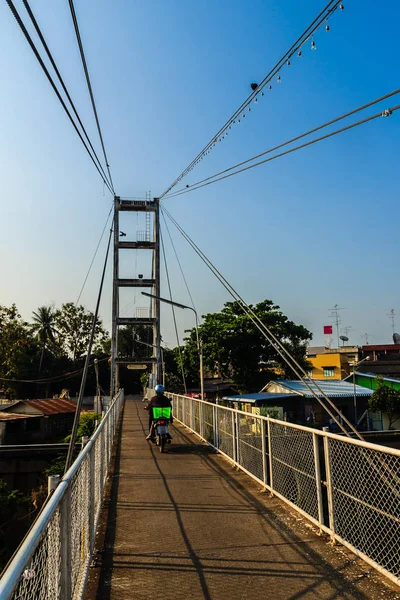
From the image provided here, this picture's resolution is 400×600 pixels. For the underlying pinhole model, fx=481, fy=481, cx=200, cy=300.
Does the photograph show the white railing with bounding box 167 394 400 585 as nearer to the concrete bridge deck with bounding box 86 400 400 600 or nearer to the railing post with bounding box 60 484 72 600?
the concrete bridge deck with bounding box 86 400 400 600

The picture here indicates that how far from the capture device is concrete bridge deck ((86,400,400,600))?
3.85m

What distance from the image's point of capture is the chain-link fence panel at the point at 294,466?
555 cm

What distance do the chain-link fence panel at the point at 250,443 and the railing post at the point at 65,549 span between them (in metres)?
4.56

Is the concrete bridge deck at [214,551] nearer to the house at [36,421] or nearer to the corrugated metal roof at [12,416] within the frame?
the corrugated metal roof at [12,416]

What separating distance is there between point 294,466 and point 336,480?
124 centimetres

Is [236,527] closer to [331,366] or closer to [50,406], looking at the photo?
[50,406]

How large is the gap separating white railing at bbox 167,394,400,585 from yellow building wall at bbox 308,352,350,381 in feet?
136

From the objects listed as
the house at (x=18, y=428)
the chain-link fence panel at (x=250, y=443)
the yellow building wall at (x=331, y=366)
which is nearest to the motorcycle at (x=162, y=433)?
the chain-link fence panel at (x=250, y=443)

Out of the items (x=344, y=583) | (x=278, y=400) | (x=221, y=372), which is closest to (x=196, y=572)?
(x=344, y=583)

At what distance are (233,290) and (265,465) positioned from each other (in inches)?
138

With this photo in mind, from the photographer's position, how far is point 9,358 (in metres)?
45.3

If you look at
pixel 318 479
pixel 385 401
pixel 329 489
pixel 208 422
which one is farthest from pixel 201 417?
pixel 385 401

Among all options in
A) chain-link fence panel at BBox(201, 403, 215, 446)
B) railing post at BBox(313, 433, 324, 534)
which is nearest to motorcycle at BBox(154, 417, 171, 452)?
chain-link fence panel at BBox(201, 403, 215, 446)

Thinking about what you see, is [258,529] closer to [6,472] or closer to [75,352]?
[6,472]
